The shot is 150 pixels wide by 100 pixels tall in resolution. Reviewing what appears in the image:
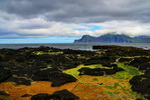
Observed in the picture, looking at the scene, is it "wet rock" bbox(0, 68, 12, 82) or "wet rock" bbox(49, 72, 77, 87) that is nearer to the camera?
"wet rock" bbox(49, 72, 77, 87)

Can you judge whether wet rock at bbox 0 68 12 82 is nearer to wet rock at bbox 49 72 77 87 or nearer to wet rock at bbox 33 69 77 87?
wet rock at bbox 33 69 77 87

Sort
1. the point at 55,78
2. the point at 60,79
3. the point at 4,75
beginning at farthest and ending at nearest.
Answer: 1. the point at 55,78
2. the point at 4,75
3. the point at 60,79

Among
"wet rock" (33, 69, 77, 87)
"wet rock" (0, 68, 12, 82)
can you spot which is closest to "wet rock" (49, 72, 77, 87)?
"wet rock" (33, 69, 77, 87)

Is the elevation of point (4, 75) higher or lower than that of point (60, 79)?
higher

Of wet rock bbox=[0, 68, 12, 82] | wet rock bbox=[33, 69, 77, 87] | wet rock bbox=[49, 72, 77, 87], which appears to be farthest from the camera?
wet rock bbox=[0, 68, 12, 82]

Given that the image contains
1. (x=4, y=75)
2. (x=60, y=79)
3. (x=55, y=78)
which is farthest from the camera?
(x=55, y=78)

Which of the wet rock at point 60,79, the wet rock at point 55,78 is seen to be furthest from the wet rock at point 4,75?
the wet rock at point 60,79

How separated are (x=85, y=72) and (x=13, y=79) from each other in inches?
368

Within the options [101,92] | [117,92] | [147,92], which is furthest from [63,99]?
[147,92]

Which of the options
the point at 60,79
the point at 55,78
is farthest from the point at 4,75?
the point at 60,79

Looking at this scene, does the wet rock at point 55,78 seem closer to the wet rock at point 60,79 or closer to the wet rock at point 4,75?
the wet rock at point 60,79

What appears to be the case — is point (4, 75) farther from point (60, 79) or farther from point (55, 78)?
point (60, 79)

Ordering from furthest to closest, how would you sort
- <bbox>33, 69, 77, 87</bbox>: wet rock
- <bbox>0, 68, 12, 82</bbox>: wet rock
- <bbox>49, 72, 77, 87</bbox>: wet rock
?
<bbox>0, 68, 12, 82</bbox>: wet rock
<bbox>33, 69, 77, 87</bbox>: wet rock
<bbox>49, 72, 77, 87</bbox>: wet rock

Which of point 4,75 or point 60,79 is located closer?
point 60,79
